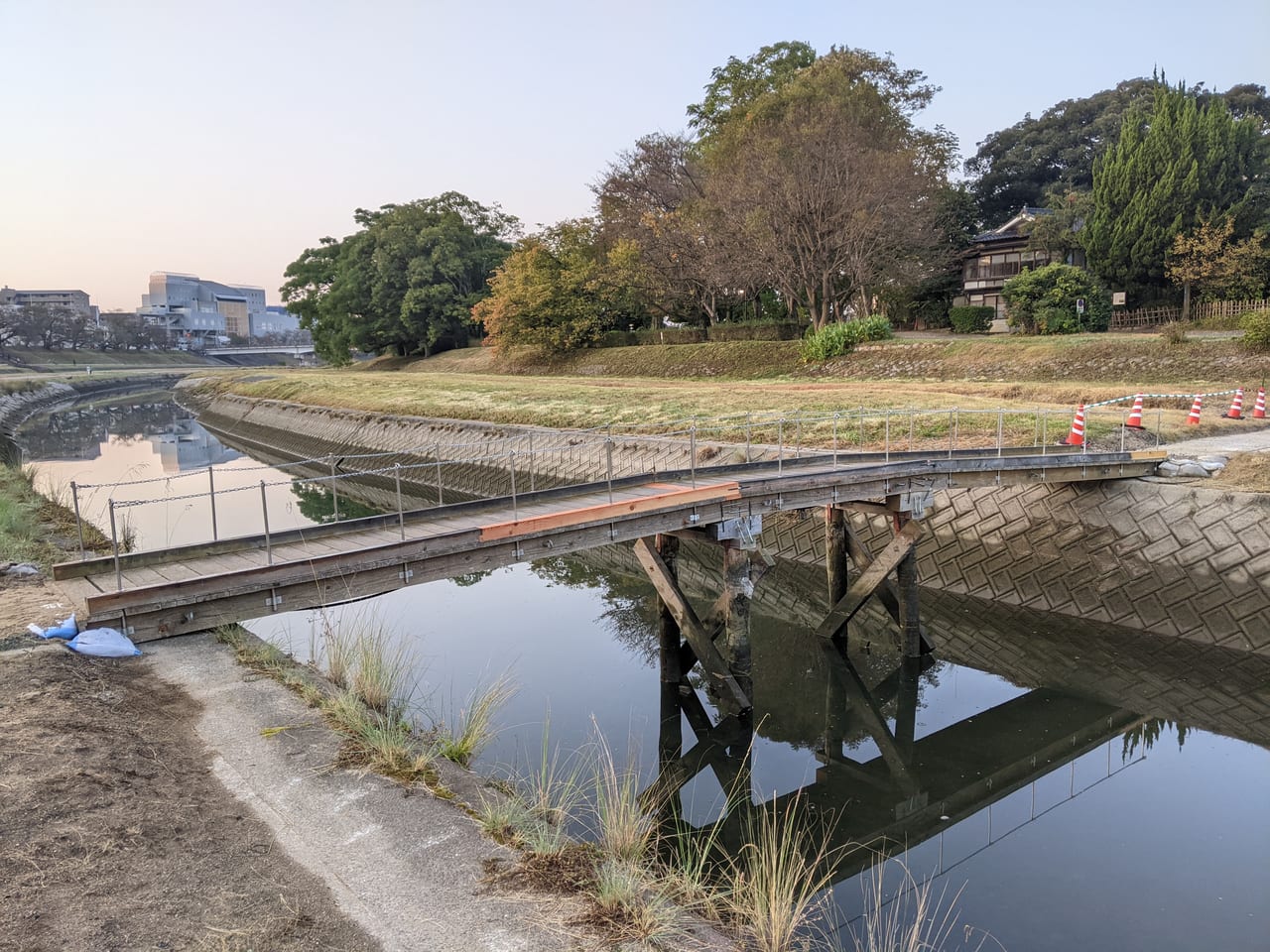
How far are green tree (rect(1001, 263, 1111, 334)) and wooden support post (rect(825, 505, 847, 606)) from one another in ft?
103

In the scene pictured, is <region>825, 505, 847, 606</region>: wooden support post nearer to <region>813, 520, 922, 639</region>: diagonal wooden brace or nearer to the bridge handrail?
<region>813, 520, 922, 639</region>: diagonal wooden brace

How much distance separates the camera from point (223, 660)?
848 cm

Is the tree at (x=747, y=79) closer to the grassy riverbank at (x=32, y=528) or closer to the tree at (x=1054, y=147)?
the tree at (x=1054, y=147)

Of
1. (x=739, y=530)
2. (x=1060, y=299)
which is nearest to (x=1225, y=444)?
(x=739, y=530)

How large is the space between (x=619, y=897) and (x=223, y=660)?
5.22 m

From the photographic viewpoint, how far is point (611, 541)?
11.0m

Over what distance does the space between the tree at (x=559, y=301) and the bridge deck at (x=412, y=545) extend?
140 feet

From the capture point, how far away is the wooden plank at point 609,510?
32.8 ft

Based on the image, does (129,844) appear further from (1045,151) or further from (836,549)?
(1045,151)

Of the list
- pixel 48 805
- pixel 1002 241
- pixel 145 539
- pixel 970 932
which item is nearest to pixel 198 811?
pixel 48 805

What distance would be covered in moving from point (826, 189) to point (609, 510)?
3218 cm

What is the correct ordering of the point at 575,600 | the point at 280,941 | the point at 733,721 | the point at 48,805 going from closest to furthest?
the point at 280,941, the point at 48,805, the point at 733,721, the point at 575,600

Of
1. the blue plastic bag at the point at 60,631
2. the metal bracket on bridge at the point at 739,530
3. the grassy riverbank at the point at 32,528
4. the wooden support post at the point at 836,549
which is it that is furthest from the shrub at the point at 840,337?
the blue plastic bag at the point at 60,631

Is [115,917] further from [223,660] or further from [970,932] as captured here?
[970,932]
